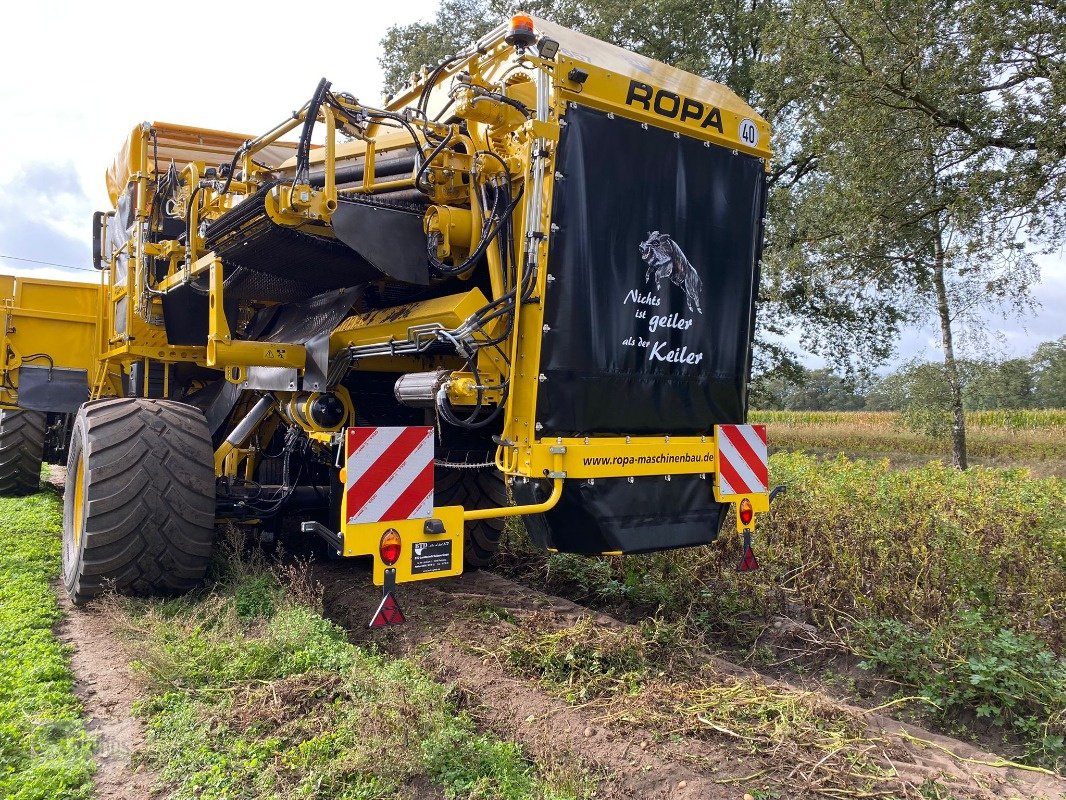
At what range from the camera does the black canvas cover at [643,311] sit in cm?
361

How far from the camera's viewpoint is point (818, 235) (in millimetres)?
11320

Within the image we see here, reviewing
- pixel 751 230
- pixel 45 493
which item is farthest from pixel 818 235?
pixel 45 493

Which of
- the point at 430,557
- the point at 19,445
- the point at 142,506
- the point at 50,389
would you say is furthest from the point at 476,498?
the point at 19,445

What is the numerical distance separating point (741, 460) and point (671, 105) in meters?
1.93

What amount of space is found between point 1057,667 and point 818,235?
28.8 ft

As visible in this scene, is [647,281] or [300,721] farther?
[647,281]

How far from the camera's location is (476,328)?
3.55m

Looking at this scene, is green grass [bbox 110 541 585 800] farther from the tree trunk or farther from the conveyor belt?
the tree trunk

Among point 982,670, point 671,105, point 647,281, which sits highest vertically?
point 671,105

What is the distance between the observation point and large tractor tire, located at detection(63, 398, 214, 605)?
14.3ft

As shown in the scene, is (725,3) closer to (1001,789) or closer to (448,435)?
(448,435)

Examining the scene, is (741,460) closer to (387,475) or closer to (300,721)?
(387,475)

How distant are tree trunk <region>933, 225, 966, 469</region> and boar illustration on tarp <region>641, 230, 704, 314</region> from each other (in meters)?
7.46

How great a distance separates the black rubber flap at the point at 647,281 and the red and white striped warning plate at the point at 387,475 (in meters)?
0.59
